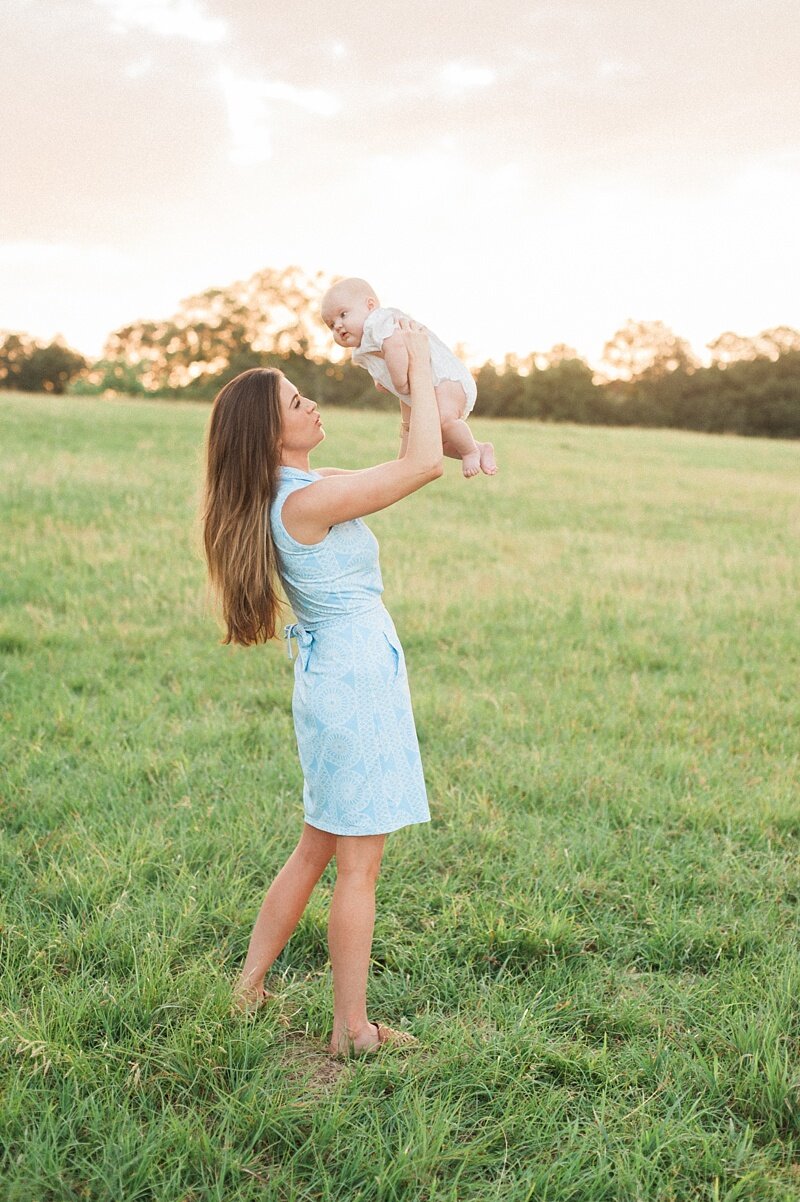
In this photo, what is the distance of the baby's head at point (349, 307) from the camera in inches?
108

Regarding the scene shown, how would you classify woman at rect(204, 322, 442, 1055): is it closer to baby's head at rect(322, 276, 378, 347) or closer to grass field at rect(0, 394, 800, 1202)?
baby's head at rect(322, 276, 378, 347)

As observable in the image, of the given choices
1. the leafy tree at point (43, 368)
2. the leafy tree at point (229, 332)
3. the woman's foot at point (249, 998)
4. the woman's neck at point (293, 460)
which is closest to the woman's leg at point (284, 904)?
the woman's foot at point (249, 998)

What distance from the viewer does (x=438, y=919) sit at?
3611 millimetres

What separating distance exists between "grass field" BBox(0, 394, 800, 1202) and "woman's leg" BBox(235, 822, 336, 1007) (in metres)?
0.12

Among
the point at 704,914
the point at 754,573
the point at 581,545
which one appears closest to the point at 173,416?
the point at 581,545

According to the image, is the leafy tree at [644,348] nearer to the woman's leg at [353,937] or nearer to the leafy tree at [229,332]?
the leafy tree at [229,332]

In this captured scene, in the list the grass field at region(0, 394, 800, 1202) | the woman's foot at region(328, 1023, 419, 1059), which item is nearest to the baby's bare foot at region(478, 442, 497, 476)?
the grass field at region(0, 394, 800, 1202)

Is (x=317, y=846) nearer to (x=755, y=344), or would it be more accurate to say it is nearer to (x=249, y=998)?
(x=249, y=998)

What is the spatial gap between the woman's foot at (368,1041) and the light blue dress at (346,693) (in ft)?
2.01

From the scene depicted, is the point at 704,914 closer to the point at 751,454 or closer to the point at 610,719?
the point at 610,719

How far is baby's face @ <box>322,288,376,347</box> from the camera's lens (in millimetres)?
2750

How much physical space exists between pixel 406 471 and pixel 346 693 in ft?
2.19

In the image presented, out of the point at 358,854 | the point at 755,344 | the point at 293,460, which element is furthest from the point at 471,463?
the point at 755,344

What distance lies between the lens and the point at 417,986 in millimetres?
3266
